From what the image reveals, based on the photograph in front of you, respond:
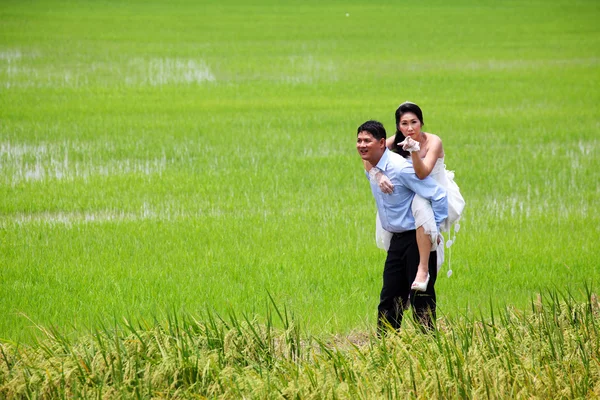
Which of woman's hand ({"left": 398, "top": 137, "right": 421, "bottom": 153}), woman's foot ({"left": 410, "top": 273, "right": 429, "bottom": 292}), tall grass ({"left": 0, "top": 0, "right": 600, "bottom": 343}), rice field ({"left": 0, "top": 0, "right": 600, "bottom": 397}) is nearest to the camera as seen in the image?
woman's hand ({"left": 398, "top": 137, "right": 421, "bottom": 153})

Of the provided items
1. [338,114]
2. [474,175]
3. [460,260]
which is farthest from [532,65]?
[460,260]

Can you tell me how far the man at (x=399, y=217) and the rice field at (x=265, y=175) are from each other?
231mm

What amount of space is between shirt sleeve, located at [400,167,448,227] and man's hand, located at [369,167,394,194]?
0.08 metres

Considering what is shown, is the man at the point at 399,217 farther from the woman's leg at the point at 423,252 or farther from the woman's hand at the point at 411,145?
the woman's hand at the point at 411,145

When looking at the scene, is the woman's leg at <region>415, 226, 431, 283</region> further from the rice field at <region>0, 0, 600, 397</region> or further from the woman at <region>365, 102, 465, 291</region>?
the rice field at <region>0, 0, 600, 397</region>

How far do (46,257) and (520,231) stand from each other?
426 centimetres

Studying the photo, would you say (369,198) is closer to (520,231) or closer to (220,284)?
(520,231)

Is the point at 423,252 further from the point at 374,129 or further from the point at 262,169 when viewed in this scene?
the point at 262,169

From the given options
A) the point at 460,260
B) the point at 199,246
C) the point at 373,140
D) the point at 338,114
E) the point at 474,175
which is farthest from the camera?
the point at 338,114

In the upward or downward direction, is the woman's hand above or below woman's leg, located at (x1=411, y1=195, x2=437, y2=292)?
above

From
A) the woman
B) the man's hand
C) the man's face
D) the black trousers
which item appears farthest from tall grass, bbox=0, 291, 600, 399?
the man's face

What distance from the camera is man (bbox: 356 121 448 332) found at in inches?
191

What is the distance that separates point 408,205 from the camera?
16.1ft

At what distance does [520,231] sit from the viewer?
8578 millimetres
